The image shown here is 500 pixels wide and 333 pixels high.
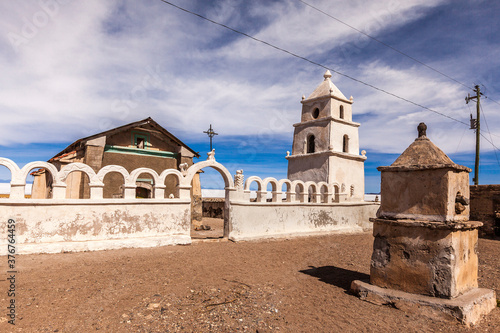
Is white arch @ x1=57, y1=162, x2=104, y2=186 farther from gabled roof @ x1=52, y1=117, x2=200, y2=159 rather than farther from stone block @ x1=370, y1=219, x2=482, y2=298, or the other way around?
stone block @ x1=370, y1=219, x2=482, y2=298

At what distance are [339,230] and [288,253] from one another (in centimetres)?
611

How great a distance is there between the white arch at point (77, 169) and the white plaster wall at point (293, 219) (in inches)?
178

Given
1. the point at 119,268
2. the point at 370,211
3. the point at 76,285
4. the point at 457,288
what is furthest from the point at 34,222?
the point at 370,211

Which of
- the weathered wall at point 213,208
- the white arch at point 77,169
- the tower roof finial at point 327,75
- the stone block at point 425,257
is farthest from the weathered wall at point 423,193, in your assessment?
the weathered wall at point 213,208

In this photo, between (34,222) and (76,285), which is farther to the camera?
(34,222)

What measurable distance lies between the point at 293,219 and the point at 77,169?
8.17 metres

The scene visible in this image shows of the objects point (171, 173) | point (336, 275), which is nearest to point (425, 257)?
point (336, 275)

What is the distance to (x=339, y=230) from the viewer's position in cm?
1446

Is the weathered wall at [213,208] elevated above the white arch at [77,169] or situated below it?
below

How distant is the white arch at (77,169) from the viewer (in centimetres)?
859

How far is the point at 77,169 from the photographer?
8836mm

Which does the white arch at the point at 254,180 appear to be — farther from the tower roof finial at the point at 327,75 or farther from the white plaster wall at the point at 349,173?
the tower roof finial at the point at 327,75

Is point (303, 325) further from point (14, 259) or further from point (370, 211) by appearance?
point (370, 211)

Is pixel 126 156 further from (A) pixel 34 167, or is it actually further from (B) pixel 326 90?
(B) pixel 326 90
